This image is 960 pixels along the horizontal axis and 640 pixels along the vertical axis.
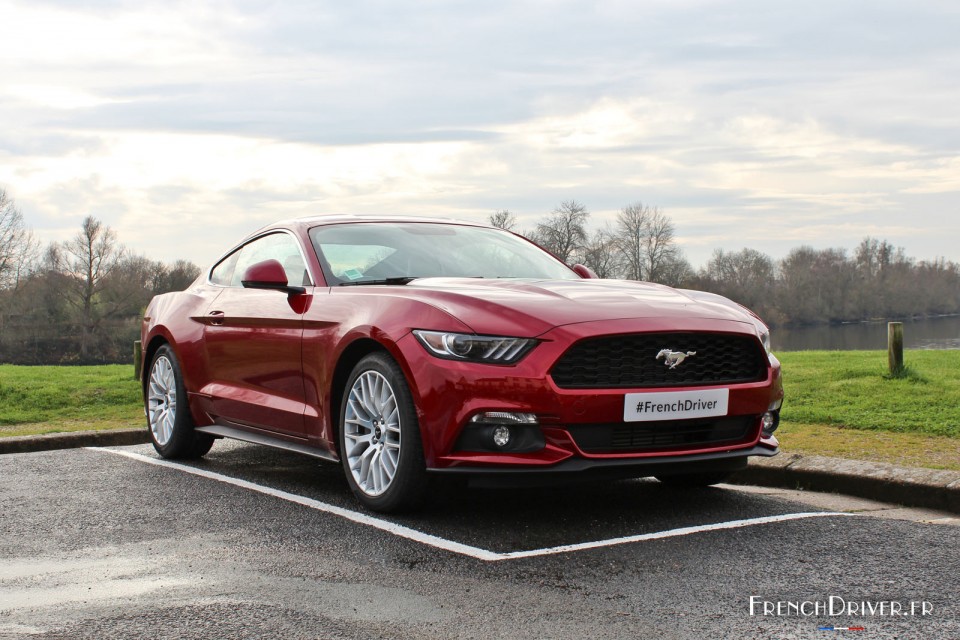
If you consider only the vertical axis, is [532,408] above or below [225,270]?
below

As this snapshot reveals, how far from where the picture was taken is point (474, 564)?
426 cm

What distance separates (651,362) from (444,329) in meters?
0.97

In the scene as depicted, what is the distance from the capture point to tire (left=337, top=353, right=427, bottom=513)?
4957 millimetres

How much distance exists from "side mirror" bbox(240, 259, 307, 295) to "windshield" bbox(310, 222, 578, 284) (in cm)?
24

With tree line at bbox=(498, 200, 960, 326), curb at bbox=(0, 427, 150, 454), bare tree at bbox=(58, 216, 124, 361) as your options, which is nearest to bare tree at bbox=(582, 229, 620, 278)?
tree line at bbox=(498, 200, 960, 326)

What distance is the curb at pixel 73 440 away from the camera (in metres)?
8.63

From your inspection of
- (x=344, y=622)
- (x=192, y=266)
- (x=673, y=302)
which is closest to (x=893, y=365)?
(x=673, y=302)

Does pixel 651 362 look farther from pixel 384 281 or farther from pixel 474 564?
Answer: pixel 384 281

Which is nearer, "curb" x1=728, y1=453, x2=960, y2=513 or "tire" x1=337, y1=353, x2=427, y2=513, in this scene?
"tire" x1=337, y1=353, x2=427, y2=513

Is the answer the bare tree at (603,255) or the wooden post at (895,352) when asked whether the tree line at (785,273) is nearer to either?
the bare tree at (603,255)

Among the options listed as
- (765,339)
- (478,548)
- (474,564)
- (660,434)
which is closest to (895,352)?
(765,339)

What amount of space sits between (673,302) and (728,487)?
5.21 feet

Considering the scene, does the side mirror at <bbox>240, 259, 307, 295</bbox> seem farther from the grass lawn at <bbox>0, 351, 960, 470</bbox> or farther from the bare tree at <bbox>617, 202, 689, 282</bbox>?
the bare tree at <bbox>617, 202, 689, 282</bbox>

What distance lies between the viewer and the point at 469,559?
4344 millimetres
